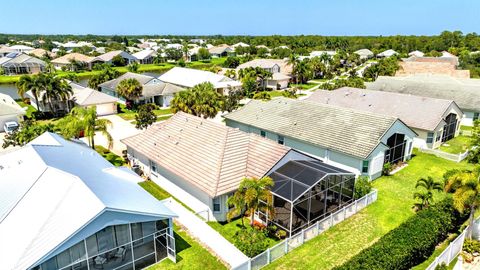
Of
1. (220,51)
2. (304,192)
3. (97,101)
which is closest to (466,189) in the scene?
(304,192)

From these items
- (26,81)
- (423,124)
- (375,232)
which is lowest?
(375,232)

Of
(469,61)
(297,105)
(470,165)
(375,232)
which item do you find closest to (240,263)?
(375,232)

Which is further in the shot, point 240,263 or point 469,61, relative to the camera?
point 469,61

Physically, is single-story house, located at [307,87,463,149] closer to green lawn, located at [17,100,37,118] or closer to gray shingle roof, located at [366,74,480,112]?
gray shingle roof, located at [366,74,480,112]

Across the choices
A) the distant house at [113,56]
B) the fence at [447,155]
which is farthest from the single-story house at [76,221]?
the distant house at [113,56]

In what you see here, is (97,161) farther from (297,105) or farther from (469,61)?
(469,61)

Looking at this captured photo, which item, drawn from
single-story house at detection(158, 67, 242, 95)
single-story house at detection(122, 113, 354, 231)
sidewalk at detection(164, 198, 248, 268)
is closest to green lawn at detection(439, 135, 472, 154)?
single-story house at detection(122, 113, 354, 231)

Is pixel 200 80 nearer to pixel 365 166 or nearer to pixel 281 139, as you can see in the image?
pixel 281 139
